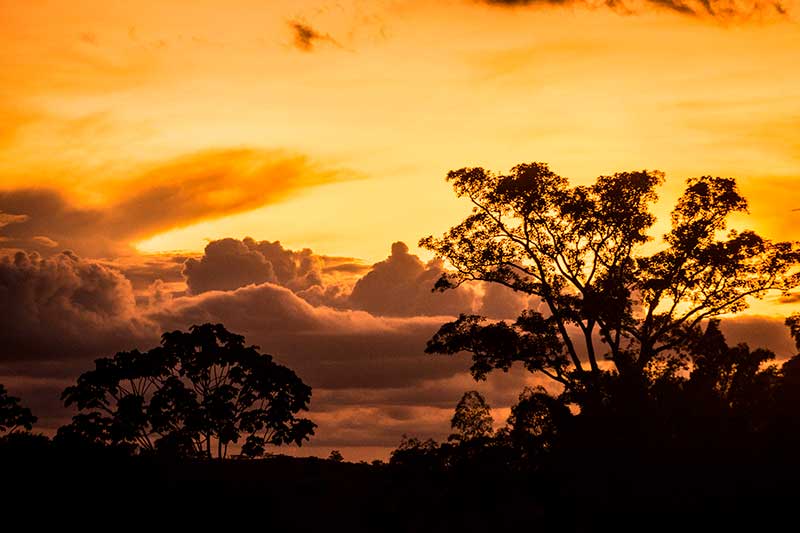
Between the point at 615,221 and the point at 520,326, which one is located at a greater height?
the point at 615,221

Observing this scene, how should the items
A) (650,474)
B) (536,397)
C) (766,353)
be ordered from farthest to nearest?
1. (766,353)
2. (536,397)
3. (650,474)

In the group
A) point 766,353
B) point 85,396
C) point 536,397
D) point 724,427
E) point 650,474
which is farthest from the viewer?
point 766,353

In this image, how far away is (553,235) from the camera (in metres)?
53.6

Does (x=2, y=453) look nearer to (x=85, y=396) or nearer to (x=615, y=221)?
(x=85, y=396)

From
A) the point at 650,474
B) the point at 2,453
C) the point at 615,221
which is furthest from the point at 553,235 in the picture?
the point at 2,453

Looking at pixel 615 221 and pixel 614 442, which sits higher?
pixel 615 221

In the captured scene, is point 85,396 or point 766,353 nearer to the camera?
point 85,396

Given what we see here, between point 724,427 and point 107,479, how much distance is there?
106 feet

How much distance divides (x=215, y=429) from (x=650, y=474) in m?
36.3

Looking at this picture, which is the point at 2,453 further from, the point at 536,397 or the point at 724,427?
the point at 724,427

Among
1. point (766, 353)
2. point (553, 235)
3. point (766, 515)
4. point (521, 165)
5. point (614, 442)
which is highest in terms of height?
point (521, 165)

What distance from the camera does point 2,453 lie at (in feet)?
145

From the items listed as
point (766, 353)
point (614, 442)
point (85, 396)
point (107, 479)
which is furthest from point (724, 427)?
point (85, 396)

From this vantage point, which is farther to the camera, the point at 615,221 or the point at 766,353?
the point at 766,353
